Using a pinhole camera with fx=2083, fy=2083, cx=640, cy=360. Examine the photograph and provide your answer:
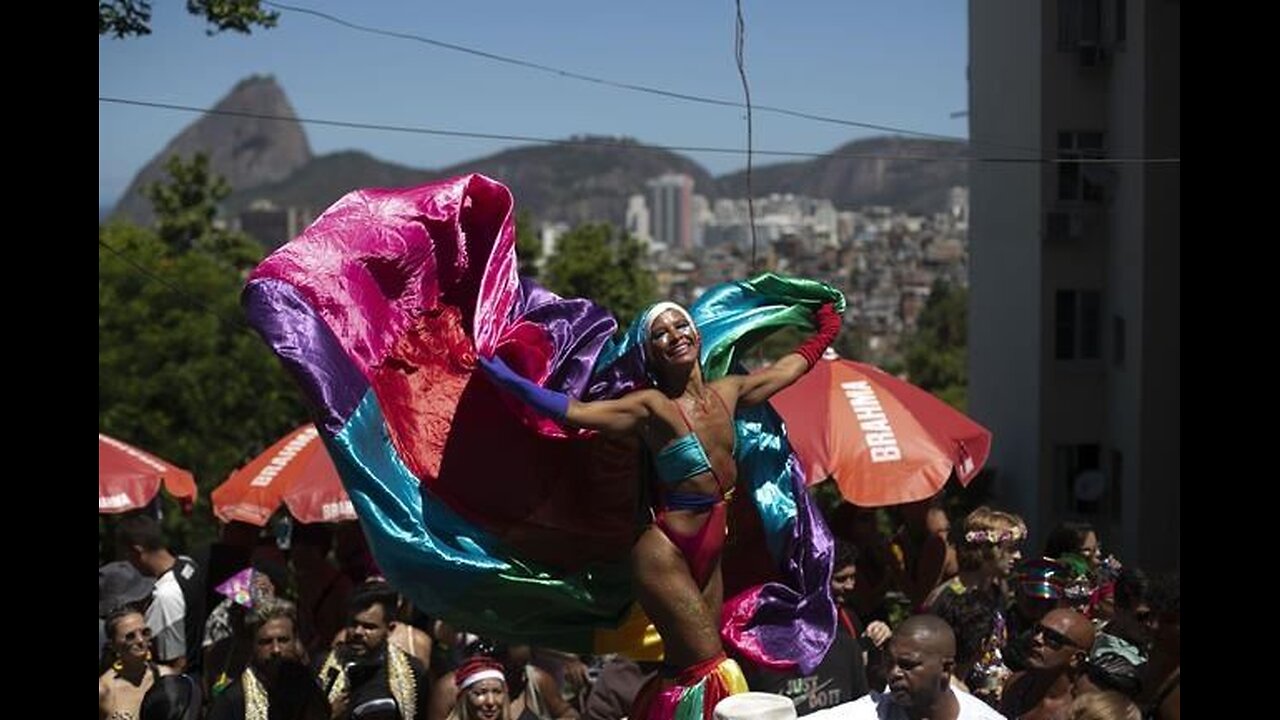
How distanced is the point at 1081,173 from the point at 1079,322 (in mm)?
2081

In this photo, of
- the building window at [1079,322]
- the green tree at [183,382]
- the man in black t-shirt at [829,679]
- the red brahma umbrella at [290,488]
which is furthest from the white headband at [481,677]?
the green tree at [183,382]

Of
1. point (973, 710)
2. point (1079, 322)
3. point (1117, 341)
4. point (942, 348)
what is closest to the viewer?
point (973, 710)

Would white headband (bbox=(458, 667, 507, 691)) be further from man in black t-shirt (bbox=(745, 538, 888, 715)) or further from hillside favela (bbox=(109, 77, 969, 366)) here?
hillside favela (bbox=(109, 77, 969, 366))

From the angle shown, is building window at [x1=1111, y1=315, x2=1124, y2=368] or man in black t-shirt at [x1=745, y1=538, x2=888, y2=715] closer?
man in black t-shirt at [x1=745, y1=538, x2=888, y2=715]

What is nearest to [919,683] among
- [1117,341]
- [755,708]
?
[755,708]

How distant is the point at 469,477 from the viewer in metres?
7.40

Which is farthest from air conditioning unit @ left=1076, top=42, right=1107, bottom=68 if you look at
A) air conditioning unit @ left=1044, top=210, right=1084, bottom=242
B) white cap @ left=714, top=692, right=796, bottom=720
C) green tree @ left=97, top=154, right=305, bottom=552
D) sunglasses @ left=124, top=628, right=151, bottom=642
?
white cap @ left=714, top=692, right=796, bottom=720

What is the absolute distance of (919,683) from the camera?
6.46 meters

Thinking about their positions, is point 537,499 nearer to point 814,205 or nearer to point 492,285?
point 492,285

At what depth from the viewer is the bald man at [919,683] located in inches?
255

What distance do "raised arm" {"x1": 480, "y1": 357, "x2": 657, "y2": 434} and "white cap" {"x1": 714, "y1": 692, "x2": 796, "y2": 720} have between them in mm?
1194

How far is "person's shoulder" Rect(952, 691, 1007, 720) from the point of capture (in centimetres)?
655

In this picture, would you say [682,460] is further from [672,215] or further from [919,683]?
[672,215]
